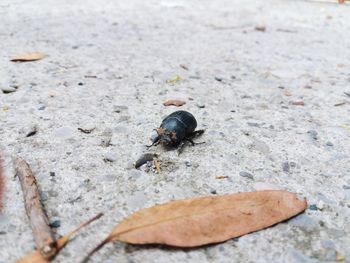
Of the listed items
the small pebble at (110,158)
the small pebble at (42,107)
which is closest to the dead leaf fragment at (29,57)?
the small pebble at (42,107)

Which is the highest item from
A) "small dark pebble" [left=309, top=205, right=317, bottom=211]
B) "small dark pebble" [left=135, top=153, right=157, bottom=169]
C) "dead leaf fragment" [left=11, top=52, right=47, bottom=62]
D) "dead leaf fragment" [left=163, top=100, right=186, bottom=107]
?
"dead leaf fragment" [left=11, top=52, right=47, bottom=62]

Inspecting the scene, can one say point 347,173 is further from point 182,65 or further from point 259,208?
point 182,65

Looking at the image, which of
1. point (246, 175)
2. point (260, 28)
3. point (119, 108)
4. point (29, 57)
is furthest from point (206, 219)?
point (260, 28)

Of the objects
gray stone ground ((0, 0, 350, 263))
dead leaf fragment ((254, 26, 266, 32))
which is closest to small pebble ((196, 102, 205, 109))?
gray stone ground ((0, 0, 350, 263))

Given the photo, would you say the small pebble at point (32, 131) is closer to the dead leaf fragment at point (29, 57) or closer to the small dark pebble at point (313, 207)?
the dead leaf fragment at point (29, 57)

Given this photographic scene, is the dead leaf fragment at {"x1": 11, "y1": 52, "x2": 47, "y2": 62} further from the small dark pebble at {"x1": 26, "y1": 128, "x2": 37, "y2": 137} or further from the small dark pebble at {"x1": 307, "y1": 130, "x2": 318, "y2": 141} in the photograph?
the small dark pebble at {"x1": 307, "y1": 130, "x2": 318, "y2": 141}

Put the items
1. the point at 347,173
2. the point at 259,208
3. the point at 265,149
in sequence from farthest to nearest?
the point at 265,149
the point at 347,173
the point at 259,208

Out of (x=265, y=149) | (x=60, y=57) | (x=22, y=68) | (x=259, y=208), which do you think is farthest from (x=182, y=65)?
(x=259, y=208)
